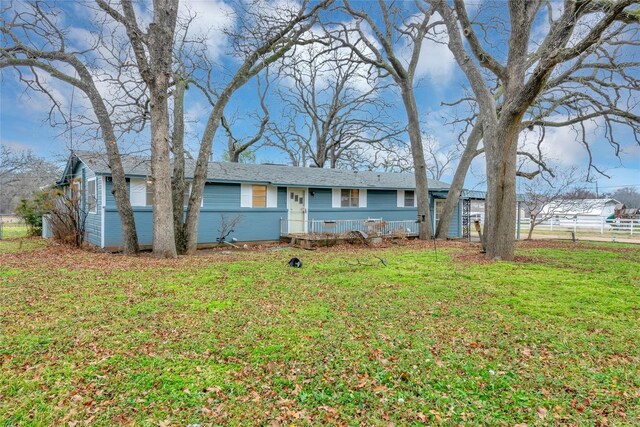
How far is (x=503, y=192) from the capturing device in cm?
925

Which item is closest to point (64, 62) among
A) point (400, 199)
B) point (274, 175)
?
point (274, 175)

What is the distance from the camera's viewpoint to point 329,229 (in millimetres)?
15297

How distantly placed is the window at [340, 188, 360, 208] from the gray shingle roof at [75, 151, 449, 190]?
0.45 m

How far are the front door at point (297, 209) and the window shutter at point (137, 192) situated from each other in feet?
19.1

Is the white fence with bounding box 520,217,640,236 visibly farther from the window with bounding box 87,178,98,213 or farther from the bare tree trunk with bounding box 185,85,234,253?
the window with bounding box 87,178,98,213

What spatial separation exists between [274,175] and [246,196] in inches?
74.9

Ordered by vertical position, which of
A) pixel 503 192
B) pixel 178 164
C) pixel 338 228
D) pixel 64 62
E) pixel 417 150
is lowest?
pixel 338 228

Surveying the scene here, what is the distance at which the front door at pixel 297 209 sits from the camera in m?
15.6

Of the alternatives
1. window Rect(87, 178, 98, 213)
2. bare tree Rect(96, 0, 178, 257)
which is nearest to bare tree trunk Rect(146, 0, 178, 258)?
bare tree Rect(96, 0, 178, 257)

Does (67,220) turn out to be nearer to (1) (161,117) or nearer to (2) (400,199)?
(1) (161,117)

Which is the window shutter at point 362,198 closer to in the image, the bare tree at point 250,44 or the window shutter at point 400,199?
the window shutter at point 400,199

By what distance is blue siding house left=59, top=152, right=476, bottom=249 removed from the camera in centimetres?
1226

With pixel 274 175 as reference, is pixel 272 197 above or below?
below

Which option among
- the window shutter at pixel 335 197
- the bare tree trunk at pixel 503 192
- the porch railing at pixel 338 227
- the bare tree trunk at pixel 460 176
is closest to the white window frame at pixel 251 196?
the porch railing at pixel 338 227
